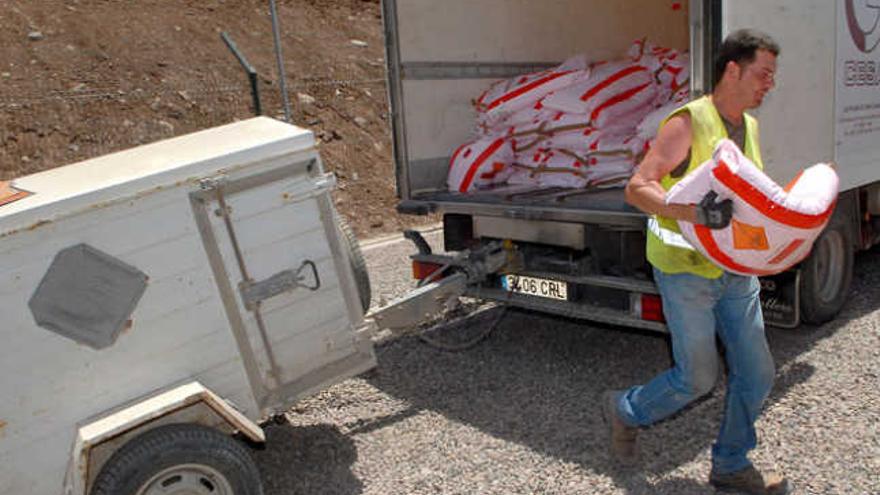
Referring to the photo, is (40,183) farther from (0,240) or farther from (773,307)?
(773,307)

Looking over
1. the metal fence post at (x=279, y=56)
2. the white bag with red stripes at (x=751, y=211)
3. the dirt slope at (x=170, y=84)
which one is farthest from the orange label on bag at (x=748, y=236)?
the dirt slope at (x=170, y=84)

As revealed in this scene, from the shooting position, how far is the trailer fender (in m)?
2.84

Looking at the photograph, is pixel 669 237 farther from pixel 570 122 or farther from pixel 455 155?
pixel 455 155

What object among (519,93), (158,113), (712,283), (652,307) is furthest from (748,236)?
(158,113)

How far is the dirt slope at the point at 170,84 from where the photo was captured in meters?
10.3

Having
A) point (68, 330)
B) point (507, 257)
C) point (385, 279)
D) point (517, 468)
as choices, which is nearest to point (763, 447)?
point (517, 468)

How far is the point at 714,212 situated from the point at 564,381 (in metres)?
2.13

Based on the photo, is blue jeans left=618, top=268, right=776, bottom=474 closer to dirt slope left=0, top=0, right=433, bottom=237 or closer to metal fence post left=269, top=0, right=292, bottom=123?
metal fence post left=269, top=0, right=292, bottom=123

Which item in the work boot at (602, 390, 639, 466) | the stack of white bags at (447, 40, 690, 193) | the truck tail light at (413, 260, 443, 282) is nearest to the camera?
the work boot at (602, 390, 639, 466)

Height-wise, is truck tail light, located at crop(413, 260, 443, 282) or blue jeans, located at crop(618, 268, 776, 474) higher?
blue jeans, located at crop(618, 268, 776, 474)

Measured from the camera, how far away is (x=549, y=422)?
4.14 meters

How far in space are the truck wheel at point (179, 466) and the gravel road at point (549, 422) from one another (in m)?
0.58

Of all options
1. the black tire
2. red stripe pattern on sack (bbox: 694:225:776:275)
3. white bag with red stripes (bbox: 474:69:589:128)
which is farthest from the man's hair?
white bag with red stripes (bbox: 474:69:589:128)

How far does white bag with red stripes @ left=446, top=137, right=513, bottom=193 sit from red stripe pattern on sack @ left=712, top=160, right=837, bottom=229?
284 cm
